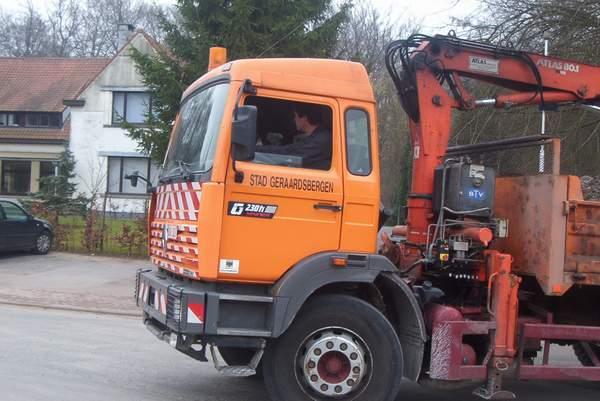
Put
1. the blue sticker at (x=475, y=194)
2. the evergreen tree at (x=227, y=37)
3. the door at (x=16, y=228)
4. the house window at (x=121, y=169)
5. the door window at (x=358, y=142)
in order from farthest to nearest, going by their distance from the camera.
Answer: the house window at (x=121, y=169) → the door at (x=16, y=228) → the evergreen tree at (x=227, y=37) → the blue sticker at (x=475, y=194) → the door window at (x=358, y=142)

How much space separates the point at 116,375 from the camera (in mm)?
Answer: 7242

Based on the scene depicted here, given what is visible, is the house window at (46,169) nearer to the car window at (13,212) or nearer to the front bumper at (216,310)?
the car window at (13,212)

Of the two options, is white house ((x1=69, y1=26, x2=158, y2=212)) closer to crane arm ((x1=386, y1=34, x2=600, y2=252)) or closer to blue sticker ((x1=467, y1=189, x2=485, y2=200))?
crane arm ((x1=386, y1=34, x2=600, y2=252))

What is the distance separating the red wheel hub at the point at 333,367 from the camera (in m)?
5.66

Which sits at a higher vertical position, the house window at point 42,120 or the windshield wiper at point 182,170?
the house window at point 42,120

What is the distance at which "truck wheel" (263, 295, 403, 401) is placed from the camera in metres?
5.61

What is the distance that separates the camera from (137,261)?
1734cm

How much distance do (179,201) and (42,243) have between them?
13178 millimetres

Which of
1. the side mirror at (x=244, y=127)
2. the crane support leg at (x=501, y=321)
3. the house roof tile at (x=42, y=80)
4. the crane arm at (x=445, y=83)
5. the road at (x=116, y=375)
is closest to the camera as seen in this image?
the side mirror at (x=244, y=127)

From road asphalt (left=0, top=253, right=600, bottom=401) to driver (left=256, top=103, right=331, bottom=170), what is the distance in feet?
7.84

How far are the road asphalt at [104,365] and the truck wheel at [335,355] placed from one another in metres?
1.15

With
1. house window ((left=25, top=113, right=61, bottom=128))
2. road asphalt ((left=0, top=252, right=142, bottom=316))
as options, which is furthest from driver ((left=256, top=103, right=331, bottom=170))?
house window ((left=25, top=113, right=61, bottom=128))

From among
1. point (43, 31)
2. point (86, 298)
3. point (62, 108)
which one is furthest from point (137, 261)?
point (43, 31)

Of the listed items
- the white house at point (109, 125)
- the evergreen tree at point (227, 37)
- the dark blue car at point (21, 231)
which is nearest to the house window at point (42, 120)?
the white house at point (109, 125)
